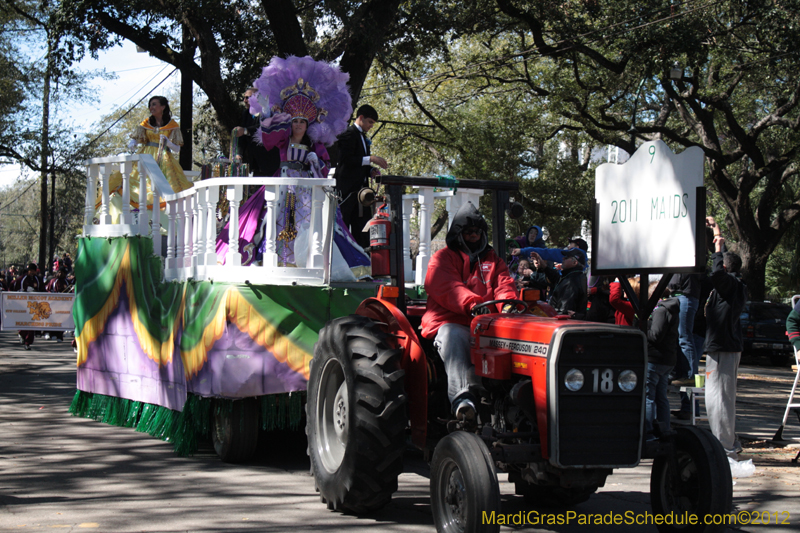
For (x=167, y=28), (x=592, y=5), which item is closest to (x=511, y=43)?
(x=592, y=5)

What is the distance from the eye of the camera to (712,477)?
4.48 m

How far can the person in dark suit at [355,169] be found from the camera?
9469mm

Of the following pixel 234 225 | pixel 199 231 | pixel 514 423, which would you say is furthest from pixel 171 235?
pixel 514 423

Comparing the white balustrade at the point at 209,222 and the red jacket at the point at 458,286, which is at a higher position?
the white balustrade at the point at 209,222

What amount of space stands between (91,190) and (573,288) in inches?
237

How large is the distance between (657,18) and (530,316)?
15.6 metres

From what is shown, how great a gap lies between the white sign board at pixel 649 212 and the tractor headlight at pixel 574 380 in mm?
1142

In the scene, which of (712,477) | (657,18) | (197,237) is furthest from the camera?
(657,18)

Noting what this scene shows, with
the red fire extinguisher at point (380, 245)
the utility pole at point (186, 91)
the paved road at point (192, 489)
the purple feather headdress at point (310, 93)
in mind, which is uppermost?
the utility pole at point (186, 91)

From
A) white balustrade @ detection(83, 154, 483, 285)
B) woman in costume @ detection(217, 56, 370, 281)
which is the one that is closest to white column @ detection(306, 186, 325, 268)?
white balustrade @ detection(83, 154, 483, 285)

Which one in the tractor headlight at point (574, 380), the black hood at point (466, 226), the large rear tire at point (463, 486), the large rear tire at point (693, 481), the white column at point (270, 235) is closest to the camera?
the large rear tire at point (463, 486)

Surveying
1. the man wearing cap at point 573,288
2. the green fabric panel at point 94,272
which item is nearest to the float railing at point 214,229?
the green fabric panel at point 94,272

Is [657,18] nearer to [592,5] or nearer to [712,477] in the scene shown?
[592,5]

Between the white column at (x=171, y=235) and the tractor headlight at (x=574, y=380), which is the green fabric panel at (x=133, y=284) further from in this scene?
the tractor headlight at (x=574, y=380)
